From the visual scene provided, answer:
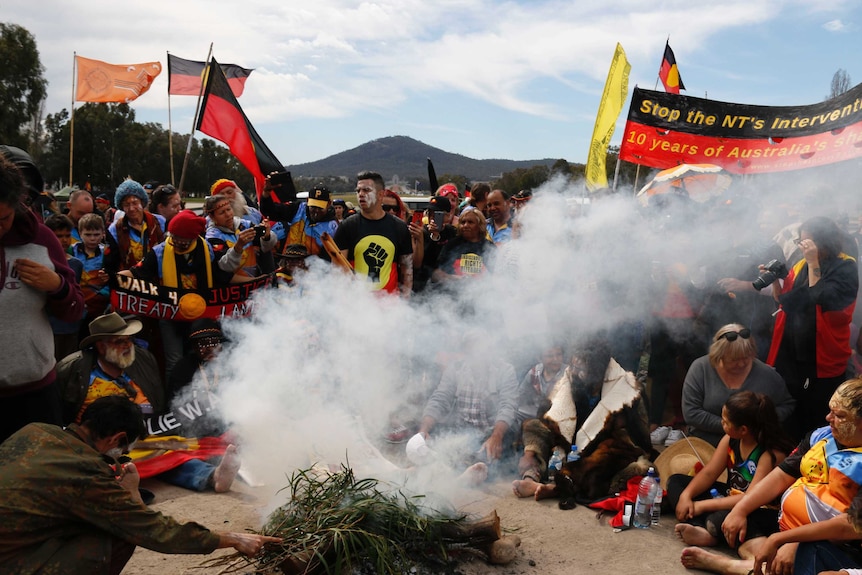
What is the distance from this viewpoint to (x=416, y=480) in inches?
157

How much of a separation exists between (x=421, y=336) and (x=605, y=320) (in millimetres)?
1701

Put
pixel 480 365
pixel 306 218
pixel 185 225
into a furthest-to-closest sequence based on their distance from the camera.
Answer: pixel 306 218 → pixel 480 365 → pixel 185 225

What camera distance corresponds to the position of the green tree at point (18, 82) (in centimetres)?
3425

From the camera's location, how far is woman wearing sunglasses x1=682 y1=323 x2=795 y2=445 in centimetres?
456

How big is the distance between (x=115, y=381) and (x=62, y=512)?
2.21m

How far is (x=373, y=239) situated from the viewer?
5.62 m

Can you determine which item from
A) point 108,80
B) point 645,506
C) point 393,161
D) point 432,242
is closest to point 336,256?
point 432,242

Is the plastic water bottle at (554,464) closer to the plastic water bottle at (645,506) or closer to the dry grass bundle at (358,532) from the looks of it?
the plastic water bottle at (645,506)

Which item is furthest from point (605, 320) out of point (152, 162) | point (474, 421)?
point (152, 162)

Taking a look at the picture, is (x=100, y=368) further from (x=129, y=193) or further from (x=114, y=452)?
(x=129, y=193)

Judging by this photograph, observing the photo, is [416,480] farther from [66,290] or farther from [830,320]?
[830,320]

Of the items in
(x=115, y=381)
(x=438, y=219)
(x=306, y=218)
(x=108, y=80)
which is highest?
(x=108, y=80)

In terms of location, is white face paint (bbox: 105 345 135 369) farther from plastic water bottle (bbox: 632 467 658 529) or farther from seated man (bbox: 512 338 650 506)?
plastic water bottle (bbox: 632 467 658 529)

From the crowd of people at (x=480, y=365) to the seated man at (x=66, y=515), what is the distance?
1cm
